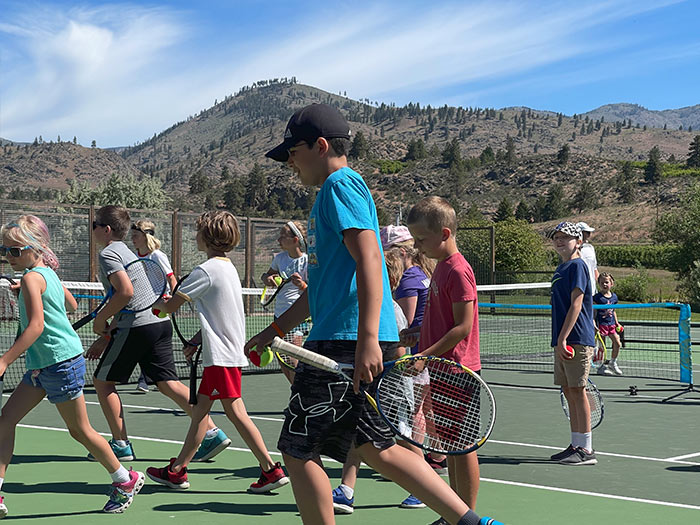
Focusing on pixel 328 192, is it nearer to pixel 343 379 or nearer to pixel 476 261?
pixel 343 379

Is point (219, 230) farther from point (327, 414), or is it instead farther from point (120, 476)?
point (327, 414)

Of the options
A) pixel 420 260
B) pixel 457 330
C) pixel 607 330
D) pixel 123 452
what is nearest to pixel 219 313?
pixel 420 260

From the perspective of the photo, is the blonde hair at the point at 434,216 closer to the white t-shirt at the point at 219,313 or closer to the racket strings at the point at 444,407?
the racket strings at the point at 444,407

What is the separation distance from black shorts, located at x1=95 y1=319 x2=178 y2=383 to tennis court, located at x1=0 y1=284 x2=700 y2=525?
0.64 meters

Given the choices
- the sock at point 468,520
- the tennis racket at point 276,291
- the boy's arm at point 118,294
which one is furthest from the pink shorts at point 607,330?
the sock at point 468,520

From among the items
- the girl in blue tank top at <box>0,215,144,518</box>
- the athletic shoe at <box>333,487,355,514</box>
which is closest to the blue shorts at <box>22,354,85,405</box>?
the girl in blue tank top at <box>0,215,144,518</box>

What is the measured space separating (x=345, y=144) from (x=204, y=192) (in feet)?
569

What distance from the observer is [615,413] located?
9898 millimetres

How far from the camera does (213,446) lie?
675 centimetres

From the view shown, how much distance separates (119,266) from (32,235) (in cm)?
92

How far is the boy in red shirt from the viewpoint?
15.6 ft

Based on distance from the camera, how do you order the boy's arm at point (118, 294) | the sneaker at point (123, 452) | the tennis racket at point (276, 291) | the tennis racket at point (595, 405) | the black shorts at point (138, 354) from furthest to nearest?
the tennis racket at point (595, 405)
the sneaker at point (123, 452)
the black shorts at point (138, 354)
the tennis racket at point (276, 291)
the boy's arm at point (118, 294)

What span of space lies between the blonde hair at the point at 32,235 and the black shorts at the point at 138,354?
1433mm

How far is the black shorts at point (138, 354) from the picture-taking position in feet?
22.0
